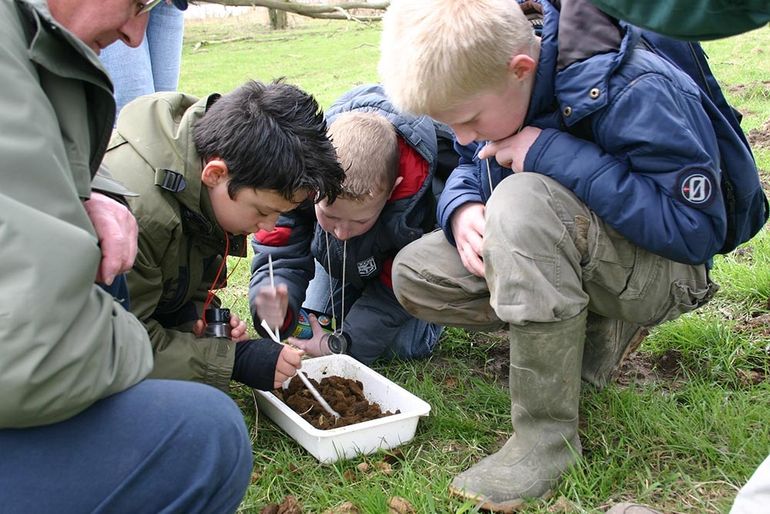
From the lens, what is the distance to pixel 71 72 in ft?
5.54

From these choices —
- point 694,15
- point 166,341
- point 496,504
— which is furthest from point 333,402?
point 694,15

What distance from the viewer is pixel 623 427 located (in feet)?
8.84

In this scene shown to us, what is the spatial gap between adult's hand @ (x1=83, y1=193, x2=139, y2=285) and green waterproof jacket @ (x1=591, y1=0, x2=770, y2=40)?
Answer: 1.15 m

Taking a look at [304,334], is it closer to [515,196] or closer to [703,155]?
[515,196]

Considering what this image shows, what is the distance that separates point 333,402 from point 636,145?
139 centimetres

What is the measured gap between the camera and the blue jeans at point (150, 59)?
153 inches

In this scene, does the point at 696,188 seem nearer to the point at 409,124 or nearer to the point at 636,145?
the point at 636,145

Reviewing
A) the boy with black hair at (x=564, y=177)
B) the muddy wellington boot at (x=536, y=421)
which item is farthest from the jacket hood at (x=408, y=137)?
the muddy wellington boot at (x=536, y=421)

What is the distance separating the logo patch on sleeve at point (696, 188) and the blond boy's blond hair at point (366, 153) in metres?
1.18

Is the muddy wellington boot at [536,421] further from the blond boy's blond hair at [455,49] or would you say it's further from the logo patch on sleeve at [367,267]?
the logo patch on sleeve at [367,267]

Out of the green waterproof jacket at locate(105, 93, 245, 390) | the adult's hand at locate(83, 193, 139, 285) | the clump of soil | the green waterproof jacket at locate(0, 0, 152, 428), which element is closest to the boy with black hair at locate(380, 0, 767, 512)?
the clump of soil

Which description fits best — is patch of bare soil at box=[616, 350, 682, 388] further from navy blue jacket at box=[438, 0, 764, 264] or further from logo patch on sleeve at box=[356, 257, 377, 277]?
logo patch on sleeve at box=[356, 257, 377, 277]

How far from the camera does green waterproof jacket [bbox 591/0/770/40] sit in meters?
1.64

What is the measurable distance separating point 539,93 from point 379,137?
0.84 metres
